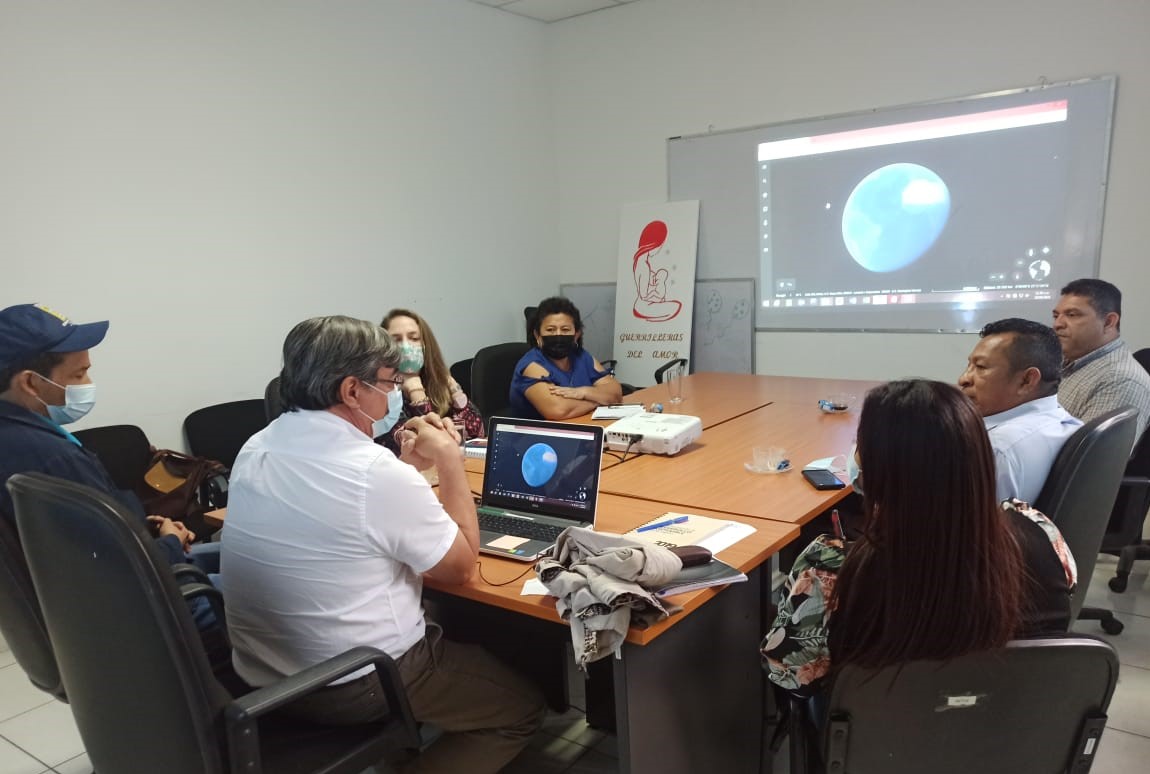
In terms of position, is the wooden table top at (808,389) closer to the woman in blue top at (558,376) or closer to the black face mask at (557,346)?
the woman in blue top at (558,376)

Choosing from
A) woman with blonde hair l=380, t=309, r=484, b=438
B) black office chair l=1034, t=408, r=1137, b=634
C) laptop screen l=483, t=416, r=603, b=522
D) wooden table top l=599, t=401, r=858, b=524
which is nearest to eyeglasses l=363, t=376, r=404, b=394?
laptop screen l=483, t=416, r=603, b=522

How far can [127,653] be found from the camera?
120 cm

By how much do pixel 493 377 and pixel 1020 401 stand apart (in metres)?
2.71

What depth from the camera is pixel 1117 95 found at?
377cm

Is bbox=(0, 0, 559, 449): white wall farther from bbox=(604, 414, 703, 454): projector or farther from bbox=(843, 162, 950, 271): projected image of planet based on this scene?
bbox=(843, 162, 950, 271): projected image of planet

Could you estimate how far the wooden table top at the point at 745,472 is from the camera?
7.00ft

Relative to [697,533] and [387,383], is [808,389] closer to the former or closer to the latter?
[697,533]

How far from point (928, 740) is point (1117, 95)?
3.89 meters

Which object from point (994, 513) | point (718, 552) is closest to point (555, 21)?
point (718, 552)

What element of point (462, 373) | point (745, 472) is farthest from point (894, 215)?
point (462, 373)

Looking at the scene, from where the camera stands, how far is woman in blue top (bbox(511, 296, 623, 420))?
348cm

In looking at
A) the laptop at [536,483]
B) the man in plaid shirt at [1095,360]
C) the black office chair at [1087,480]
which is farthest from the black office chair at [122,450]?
the man in plaid shirt at [1095,360]

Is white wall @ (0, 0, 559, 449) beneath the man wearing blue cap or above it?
above

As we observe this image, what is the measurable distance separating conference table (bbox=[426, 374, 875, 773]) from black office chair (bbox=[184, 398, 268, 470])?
1.59 meters
